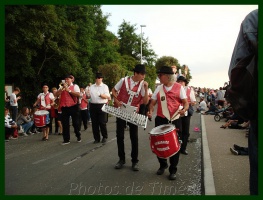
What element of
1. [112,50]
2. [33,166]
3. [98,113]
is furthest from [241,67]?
[112,50]

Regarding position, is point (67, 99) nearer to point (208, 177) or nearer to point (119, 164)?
point (119, 164)

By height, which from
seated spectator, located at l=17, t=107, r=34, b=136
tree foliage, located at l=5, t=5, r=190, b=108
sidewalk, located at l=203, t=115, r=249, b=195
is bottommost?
sidewalk, located at l=203, t=115, r=249, b=195

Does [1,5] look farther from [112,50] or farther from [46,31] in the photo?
[112,50]

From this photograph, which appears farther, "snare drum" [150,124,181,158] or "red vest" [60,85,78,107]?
"red vest" [60,85,78,107]

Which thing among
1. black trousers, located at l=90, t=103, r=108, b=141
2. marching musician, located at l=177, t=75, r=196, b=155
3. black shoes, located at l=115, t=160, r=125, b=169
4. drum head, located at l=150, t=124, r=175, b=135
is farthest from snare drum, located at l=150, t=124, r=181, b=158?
black trousers, located at l=90, t=103, r=108, b=141

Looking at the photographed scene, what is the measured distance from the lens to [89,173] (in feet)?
20.7

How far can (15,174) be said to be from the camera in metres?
6.37

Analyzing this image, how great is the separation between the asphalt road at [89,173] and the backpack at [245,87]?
296 centimetres

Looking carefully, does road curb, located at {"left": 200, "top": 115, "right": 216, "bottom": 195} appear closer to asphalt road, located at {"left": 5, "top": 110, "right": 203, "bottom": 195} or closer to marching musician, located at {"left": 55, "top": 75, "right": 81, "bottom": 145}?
asphalt road, located at {"left": 5, "top": 110, "right": 203, "bottom": 195}

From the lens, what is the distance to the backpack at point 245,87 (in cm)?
235

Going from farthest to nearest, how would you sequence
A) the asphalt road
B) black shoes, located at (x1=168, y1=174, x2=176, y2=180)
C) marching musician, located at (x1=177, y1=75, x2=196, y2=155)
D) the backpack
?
marching musician, located at (x1=177, y1=75, x2=196, y2=155), black shoes, located at (x1=168, y1=174, x2=176, y2=180), the asphalt road, the backpack

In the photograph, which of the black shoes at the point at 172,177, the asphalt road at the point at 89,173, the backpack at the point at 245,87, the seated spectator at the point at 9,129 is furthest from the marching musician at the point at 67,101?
the backpack at the point at 245,87

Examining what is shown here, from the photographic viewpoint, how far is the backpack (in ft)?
7.70

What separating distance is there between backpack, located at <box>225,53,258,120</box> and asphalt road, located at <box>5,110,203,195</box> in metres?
2.96
